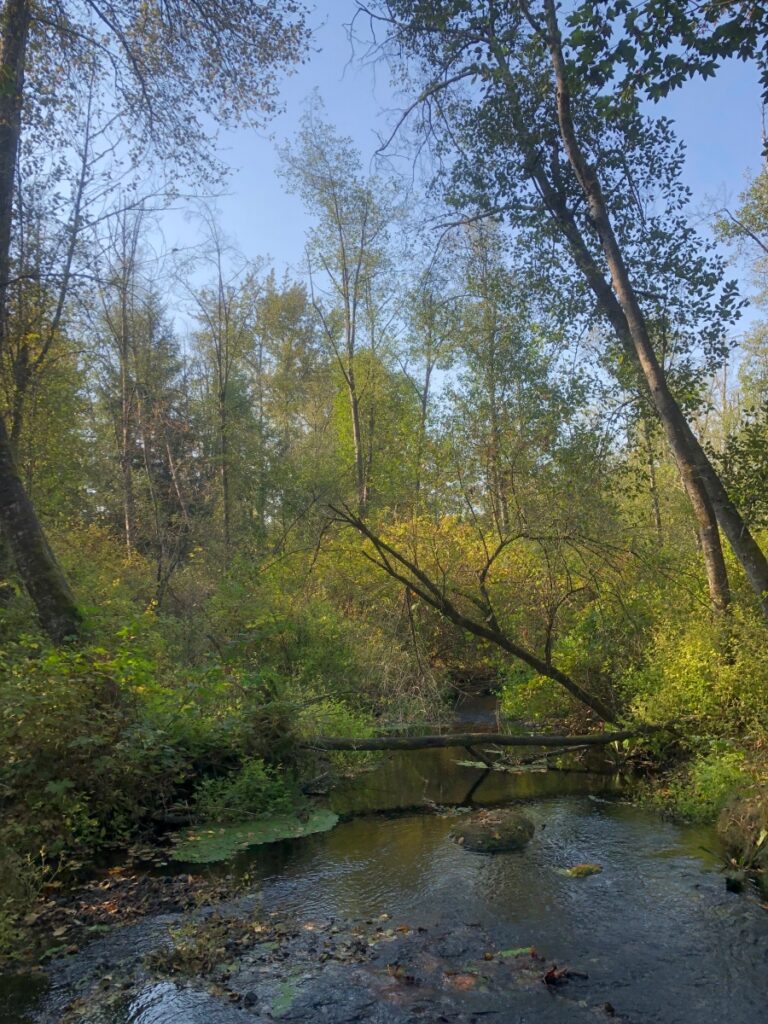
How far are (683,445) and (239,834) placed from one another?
7.38 m

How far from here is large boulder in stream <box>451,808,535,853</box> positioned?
7.52 metres

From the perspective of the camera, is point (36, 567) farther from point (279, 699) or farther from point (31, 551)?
point (279, 699)

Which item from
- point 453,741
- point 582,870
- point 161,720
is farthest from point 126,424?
point 582,870

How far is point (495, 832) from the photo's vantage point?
7691mm

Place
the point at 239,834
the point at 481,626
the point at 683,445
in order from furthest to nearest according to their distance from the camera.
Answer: the point at 481,626 → the point at 683,445 → the point at 239,834

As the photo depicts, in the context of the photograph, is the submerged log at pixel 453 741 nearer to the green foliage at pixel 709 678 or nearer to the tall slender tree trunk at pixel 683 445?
the green foliage at pixel 709 678

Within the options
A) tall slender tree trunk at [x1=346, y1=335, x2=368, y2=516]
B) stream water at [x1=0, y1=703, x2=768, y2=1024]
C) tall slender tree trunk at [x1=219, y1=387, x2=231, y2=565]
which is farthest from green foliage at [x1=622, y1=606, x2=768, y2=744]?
tall slender tree trunk at [x1=219, y1=387, x2=231, y2=565]

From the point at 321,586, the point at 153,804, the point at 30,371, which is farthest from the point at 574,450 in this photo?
the point at 30,371

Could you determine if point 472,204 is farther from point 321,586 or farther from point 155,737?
point 155,737

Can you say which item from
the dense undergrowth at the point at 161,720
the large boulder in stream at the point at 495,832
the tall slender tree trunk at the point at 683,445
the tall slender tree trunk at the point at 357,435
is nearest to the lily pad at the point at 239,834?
the dense undergrowth at the point at 161,720

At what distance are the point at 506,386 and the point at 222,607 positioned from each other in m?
8.50

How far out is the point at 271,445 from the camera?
30641mm

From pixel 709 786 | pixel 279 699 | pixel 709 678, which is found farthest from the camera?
pixel 279 699

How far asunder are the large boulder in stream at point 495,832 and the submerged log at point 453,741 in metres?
1.76
